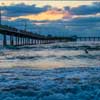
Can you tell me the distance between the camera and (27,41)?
466 ft

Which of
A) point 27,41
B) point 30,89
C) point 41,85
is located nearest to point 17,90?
point 30,89

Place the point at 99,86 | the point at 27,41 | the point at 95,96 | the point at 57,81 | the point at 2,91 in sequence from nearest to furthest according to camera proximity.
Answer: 1. the point at 95,96
2. the point at 2,91
3. the point at 99,86
4. the point at 57,81
5. the point at 27,41

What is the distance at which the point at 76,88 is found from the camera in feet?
55.7

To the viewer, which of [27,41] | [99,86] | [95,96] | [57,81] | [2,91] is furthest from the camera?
[27,41]

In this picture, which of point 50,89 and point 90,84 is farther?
point 90,84

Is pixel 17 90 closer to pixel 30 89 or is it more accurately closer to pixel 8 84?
pixel 30 89

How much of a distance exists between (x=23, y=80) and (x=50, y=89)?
139 inches

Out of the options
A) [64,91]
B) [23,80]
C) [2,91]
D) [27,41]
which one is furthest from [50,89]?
[27,41]

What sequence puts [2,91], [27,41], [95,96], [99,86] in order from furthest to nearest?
[27,41] < [99,86] < [2,91] < [95,96]

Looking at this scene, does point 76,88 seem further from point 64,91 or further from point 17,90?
point 17,90

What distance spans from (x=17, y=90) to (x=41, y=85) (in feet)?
5.63

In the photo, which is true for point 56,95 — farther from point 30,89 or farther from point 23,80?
point 23,80

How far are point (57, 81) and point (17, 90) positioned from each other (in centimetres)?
327

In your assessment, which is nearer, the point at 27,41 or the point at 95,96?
the point at 95,96
